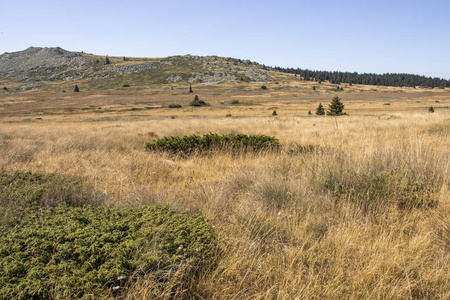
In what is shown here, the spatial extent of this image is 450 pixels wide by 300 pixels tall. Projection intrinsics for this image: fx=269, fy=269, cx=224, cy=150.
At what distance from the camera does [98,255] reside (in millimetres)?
1932

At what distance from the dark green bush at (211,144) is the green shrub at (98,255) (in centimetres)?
517

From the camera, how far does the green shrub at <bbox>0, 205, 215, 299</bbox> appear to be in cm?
170

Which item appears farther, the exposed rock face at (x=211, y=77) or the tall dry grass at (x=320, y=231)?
the exposed rock face at (x=211, y=77)

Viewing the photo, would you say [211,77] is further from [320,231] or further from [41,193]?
[320,231]

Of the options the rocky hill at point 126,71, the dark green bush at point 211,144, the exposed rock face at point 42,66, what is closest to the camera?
the dark green bush at point 211,144

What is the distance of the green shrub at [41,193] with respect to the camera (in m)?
3.18

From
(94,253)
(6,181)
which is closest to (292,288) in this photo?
(94,253)

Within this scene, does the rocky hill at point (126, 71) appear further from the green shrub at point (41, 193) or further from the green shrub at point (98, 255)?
the green shrub at point (98, 255)

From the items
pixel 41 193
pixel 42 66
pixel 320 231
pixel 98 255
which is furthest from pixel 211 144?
pixel 42 66

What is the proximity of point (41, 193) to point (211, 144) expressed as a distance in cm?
511

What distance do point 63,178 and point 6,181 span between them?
2.36 ft

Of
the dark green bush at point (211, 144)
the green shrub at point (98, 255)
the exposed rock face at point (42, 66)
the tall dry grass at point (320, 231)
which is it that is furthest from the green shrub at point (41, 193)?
the exposed rock face at point (42, 66)

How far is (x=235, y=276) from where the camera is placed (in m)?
2.04

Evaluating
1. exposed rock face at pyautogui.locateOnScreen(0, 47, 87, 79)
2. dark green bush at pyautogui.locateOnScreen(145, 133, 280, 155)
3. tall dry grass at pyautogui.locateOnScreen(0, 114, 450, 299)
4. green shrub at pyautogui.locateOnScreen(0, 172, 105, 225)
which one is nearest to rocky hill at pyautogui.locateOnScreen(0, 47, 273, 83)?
exposed rock face at pyautogui.locateOnScreen(0, 47, 87, 79)
